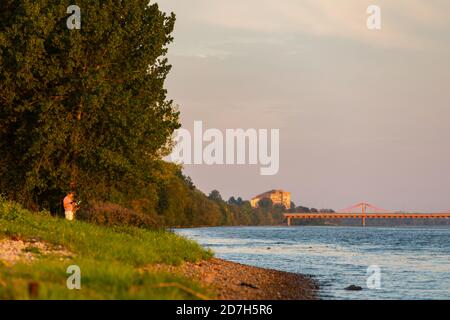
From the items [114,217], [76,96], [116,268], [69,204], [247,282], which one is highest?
[76,96]

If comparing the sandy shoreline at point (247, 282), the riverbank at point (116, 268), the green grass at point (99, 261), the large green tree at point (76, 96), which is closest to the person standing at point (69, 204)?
the large green tree at point (76, 96)

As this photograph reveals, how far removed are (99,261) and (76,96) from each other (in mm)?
19025

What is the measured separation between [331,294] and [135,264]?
8.91 meters

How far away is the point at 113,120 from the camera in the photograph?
140 feet

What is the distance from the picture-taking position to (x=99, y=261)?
2405 centimetres

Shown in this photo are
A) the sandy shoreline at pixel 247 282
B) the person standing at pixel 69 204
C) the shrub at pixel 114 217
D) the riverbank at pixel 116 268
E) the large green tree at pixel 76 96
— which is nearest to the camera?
the riverbank at pixel 116 268

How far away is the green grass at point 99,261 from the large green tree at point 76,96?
468 centimetres

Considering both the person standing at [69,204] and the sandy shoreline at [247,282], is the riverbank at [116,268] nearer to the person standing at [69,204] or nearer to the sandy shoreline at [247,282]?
the sandy shoreline at [247,282]

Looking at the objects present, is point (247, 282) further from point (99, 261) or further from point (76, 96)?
point (76, 96)

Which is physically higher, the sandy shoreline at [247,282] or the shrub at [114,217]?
the shrub at [114,217]

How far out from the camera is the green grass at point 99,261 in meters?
16.7

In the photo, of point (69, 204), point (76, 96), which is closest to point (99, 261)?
point (76, 96)

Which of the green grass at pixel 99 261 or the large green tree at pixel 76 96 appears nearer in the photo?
the green grass at pixel 99 261
